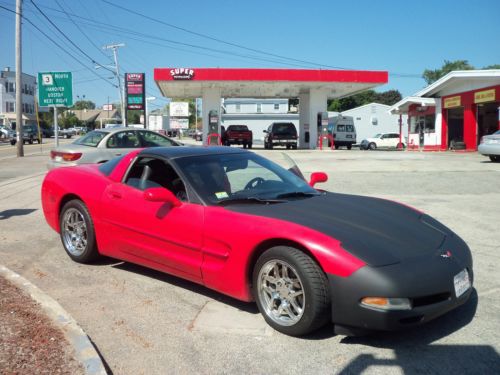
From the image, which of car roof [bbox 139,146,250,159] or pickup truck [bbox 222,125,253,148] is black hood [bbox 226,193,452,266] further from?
pickup truck [bbox 222,125,253,148]

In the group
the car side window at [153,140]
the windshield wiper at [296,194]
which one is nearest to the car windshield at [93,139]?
the car side window at [153,140]

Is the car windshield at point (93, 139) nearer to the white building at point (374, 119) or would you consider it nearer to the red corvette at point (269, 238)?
the red corvette at point (269, 238)

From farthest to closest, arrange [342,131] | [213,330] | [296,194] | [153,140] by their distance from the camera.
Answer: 1. [342,131]
2. [153,140]
3. [296,194]
4. [213,330]

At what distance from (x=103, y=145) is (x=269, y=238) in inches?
362

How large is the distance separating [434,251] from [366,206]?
3.03ft

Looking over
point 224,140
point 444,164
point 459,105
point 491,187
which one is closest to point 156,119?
point 224,140

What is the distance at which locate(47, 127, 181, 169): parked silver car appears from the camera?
1165 centimetres

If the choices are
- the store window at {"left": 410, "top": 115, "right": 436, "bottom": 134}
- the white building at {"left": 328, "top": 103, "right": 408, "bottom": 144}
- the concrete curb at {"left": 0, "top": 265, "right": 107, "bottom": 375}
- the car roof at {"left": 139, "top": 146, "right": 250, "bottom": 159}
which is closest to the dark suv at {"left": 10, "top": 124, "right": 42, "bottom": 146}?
the store window at {"left": 410, "top": 115, "right": 436, "bottom": 134}

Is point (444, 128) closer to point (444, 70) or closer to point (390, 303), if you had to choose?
point (390, 303)

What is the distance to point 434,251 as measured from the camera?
3590mm

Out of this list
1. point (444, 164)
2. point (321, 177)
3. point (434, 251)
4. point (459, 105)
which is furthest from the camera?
point (459, 105)

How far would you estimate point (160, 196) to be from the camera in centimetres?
423

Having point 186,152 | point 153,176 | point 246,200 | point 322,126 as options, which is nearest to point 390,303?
point 246,200

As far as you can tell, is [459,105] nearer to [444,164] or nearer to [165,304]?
[444,164]
